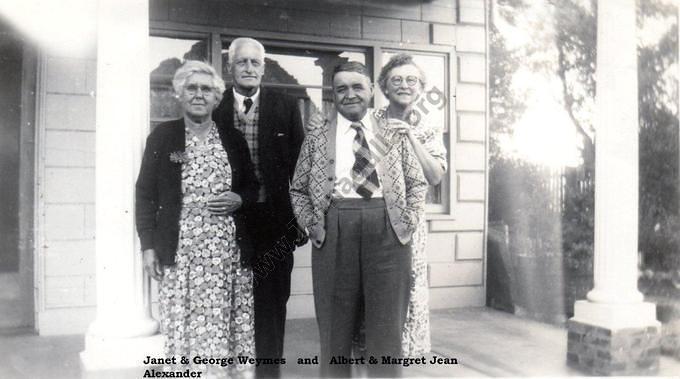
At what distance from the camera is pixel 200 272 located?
8.15 feet

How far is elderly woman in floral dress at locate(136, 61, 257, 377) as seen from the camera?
247 cm

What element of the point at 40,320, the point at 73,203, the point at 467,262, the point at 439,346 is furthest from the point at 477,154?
the point at 40,320

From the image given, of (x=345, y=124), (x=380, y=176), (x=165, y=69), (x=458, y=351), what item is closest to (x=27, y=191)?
(x=165, y=69)

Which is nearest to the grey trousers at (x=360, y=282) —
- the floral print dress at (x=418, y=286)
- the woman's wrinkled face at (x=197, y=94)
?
the floral print dress at (x=418, y=286)

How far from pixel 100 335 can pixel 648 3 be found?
137 inches

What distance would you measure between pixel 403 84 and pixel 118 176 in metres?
1.35

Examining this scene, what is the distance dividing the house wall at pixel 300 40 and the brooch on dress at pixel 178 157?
78.8 inches

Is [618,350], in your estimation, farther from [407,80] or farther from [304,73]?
[304,73]

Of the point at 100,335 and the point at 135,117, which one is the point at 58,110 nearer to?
the point at 135,117

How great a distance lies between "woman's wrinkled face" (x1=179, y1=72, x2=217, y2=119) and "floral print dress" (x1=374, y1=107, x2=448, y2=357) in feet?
2.46

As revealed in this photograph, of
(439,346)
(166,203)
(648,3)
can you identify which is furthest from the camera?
(439,346)

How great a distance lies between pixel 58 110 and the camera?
4102 millimetres

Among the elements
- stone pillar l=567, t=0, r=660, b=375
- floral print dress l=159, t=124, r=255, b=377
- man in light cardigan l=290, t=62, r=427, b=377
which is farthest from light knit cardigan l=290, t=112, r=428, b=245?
stone pillar l=567, t=0, r=660, b=375

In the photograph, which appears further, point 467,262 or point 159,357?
point 467,262
